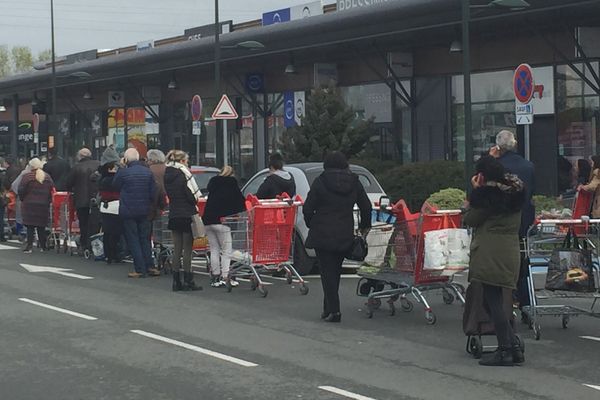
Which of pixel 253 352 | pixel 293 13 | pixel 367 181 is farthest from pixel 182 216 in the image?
pixel 293 13

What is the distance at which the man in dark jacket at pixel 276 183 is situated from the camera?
1644 centimetres

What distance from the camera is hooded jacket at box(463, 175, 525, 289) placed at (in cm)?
941

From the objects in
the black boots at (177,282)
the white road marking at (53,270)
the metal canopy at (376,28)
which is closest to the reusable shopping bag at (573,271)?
the black boots at (177,282)

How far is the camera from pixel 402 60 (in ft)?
106

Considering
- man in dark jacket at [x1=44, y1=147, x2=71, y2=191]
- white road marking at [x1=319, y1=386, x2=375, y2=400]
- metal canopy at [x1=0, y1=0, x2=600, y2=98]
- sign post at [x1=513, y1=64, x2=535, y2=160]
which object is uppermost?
metal canopy at [x1=0, y1=0, x2=600, y2=98]

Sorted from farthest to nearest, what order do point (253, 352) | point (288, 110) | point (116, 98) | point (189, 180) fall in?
point (116, 98) → point (288, 110) → point (189, 180) → point (253, 352)

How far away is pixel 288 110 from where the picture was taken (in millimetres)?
37875

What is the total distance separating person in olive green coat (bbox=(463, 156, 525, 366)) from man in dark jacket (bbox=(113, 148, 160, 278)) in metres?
8.16

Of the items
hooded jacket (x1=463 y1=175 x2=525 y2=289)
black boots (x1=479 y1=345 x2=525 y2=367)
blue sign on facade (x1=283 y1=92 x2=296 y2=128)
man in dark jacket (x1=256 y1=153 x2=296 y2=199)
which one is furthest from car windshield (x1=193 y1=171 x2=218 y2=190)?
blue sign on facade (x1=283 y1=92 x2=296 y2=128)

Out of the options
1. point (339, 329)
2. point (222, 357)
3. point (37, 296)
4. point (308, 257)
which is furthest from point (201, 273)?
point (222, 357)

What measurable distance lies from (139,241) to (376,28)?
13.0 meters

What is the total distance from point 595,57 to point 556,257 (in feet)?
57.2

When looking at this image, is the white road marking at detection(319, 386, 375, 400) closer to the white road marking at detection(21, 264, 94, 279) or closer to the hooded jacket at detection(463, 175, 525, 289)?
the hooded jacket at detection(463, 175, 525, 289)

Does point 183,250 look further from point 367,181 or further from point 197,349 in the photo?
point 197,349
